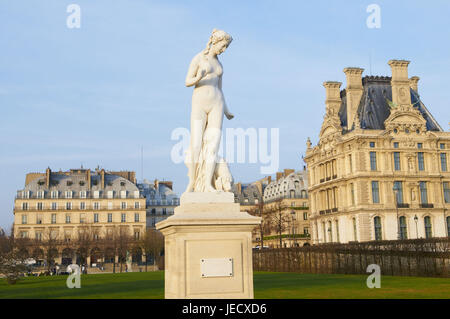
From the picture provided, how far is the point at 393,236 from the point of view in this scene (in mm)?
70438

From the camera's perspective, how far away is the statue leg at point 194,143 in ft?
35.7

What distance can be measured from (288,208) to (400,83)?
3385 cm

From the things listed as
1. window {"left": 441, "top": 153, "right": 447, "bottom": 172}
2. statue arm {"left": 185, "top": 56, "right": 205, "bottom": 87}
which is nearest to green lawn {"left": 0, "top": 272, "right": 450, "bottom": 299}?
statue arm {"left": 185, "top": 56, "right": 205, "bottom": 87}

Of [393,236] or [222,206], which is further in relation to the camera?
[393,236]

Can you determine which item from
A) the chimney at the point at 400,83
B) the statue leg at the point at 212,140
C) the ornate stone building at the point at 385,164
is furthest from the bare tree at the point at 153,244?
the statue leg at the point at 212,140

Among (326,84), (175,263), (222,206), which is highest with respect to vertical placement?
(326,84)

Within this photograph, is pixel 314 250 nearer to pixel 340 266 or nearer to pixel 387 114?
pixel 340 266

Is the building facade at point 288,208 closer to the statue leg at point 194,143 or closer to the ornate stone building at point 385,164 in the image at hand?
the ornate stone building at point 385,164

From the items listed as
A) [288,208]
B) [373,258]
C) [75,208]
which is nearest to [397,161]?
[288,208]

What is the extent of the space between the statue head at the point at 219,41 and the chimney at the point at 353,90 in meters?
66.3

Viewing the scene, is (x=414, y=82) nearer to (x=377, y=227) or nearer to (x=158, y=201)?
(x=377, y=227)

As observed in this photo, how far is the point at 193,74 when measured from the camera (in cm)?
1098
